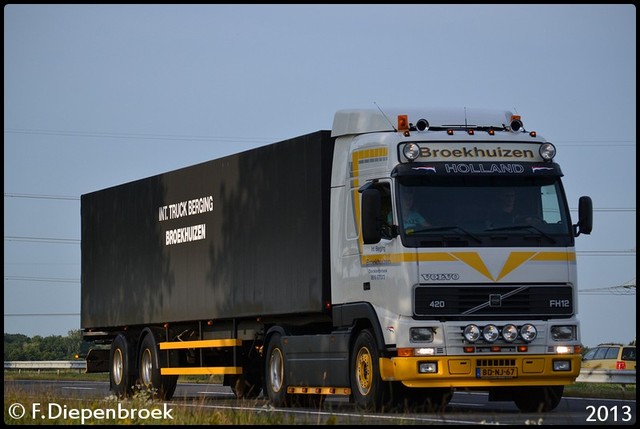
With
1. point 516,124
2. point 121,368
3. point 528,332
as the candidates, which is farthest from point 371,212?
point 121,368

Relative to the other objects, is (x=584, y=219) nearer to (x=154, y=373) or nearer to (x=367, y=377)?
(x=367, y=377)

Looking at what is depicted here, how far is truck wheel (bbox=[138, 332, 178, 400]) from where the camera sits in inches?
1049

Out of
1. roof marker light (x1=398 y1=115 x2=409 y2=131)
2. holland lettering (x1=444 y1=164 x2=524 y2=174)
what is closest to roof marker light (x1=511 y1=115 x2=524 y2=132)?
holland lettering (x1=444 y1=164 x2=524 y2=174)

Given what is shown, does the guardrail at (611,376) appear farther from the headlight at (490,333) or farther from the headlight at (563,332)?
the headlight at (490,333)

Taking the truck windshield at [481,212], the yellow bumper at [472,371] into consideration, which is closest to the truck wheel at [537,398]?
the yellow bumper at [472,371]

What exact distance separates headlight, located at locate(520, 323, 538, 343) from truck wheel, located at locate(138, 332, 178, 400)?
Answer: 8.68 meters

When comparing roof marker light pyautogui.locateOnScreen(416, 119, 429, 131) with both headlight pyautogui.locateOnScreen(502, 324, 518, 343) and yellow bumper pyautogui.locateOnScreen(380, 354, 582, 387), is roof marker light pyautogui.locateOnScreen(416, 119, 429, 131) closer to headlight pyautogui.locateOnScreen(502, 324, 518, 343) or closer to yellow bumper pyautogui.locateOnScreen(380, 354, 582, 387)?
headlight pyautogui.locateOnScreen(502, 324, 518, 343)

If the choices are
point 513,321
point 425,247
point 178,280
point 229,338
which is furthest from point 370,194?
point 178,280

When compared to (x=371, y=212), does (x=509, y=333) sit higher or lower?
lower

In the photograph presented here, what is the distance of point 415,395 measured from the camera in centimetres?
1997

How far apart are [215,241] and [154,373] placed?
10.3ft

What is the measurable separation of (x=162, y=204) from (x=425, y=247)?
9257 millimetres

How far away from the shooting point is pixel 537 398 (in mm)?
20672

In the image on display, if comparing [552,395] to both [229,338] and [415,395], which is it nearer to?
[415,395]
